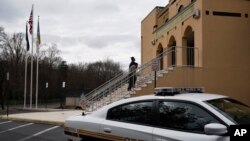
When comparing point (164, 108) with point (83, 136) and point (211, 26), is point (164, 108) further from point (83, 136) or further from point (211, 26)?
point (211, 26)

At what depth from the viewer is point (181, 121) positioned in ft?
19.9

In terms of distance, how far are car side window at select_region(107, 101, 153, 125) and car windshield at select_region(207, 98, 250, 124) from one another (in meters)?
0.99

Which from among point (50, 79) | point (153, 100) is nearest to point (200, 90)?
point (153, 100)

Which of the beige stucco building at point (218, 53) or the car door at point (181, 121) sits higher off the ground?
the beige stucco building at point (218, 53)

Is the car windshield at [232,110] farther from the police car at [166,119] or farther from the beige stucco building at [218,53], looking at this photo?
the beige stucco building at [218,53]

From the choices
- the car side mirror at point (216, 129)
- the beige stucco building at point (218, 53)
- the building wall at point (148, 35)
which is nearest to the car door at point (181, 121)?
the car side mirror at point (216, 129)

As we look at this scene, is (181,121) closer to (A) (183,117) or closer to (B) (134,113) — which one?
(A) (183,117)

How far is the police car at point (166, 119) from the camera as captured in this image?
18.5ft

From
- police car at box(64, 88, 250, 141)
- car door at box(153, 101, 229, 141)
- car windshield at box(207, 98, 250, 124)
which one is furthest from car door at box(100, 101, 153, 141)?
car windshield at box(207, 98, 250, 124)

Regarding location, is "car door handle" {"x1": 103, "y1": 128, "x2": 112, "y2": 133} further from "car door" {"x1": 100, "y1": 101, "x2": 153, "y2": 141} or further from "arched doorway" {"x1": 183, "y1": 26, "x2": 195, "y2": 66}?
"arched doorway" {"x1": 183, "y1": 26, "x2": 195, "y2": 66}

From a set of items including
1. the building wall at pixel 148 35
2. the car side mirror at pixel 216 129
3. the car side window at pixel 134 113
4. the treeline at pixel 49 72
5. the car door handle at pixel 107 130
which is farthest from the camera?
the treeline at pixel 49 72

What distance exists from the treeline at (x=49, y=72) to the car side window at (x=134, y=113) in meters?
64.7

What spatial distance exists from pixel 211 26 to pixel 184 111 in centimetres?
1444

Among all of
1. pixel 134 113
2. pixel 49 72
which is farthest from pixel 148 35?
pixel 49 72
